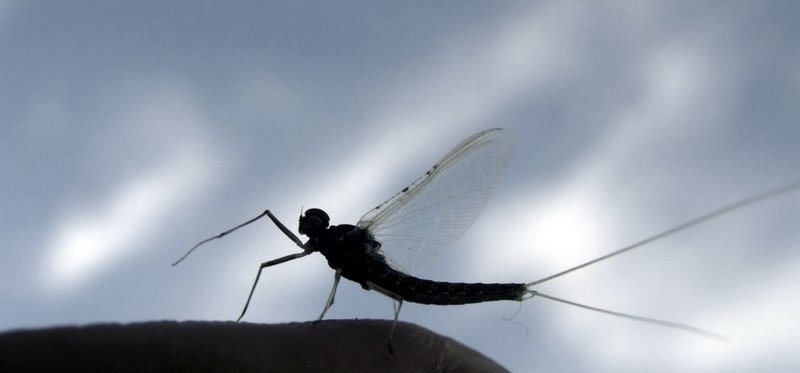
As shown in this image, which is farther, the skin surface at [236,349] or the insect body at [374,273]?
the insect body at [374,273]

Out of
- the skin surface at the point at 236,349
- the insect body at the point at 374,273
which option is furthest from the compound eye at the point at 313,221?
the skin surface at the point at 236,349

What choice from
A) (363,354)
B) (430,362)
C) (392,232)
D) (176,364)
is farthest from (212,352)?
(392,232)

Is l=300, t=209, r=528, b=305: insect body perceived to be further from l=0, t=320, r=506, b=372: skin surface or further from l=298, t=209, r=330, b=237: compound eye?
l=0, t=320, r=506, b=372: skin surface

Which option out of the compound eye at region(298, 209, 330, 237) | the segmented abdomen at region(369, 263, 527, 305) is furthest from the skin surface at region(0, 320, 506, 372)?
the compound eye at region(298, 209, 330, 237)

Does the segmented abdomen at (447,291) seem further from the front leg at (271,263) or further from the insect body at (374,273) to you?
the front leg at (271,263)

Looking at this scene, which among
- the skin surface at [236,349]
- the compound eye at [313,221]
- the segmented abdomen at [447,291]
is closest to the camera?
the skin surface at [236,349]

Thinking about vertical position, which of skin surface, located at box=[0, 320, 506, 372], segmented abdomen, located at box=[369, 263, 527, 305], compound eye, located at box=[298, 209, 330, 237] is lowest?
skin surface, located at box=[0, 320, 506, 372]
